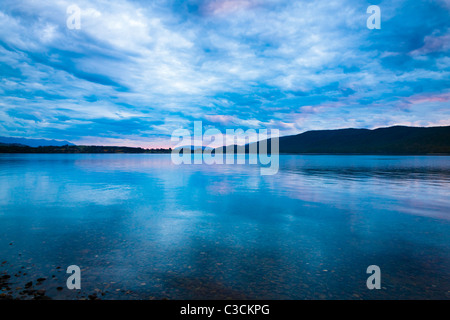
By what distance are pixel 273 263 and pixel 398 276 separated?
4190 mm

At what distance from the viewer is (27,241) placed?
1184 cm

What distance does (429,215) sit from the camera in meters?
17.5

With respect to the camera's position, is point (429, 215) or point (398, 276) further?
point (429, 215)

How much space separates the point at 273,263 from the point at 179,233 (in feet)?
18.5
